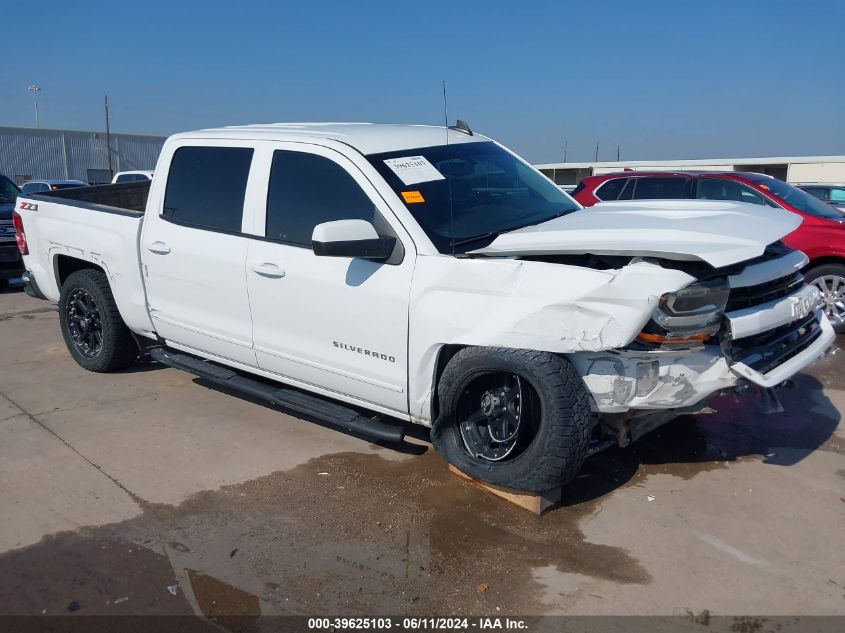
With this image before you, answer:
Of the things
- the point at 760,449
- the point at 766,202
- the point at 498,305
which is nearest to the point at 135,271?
the point at 498,305

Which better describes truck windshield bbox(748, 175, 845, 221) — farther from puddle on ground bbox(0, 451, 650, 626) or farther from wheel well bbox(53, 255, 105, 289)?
wheel well bbox(53, 255, 105, 289)

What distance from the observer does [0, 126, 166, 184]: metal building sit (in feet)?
131

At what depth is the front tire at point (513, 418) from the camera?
331 cm

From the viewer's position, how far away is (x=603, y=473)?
411cm

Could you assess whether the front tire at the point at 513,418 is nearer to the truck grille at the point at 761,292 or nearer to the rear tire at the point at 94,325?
the truck grille at the point at 761,292

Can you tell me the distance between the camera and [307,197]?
4258 millimetres

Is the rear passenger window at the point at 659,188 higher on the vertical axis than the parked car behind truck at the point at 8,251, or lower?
higher

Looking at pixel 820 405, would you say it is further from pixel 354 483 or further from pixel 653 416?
pixel 354 483

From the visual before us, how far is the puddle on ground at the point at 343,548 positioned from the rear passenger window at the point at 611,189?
218 inches

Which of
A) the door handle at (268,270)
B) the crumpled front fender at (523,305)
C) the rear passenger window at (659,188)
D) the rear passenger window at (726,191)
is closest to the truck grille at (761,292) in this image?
the crumpled front fender at (523,305)

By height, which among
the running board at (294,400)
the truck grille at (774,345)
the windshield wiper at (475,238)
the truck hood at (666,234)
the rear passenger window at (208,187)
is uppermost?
the rear passenger window at (208,187)

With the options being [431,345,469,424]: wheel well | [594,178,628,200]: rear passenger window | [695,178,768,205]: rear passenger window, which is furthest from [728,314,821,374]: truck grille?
[594,178,628,200]: rear passenger window

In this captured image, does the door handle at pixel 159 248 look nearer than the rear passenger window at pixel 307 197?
No

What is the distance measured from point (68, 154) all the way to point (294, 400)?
4517 cm
